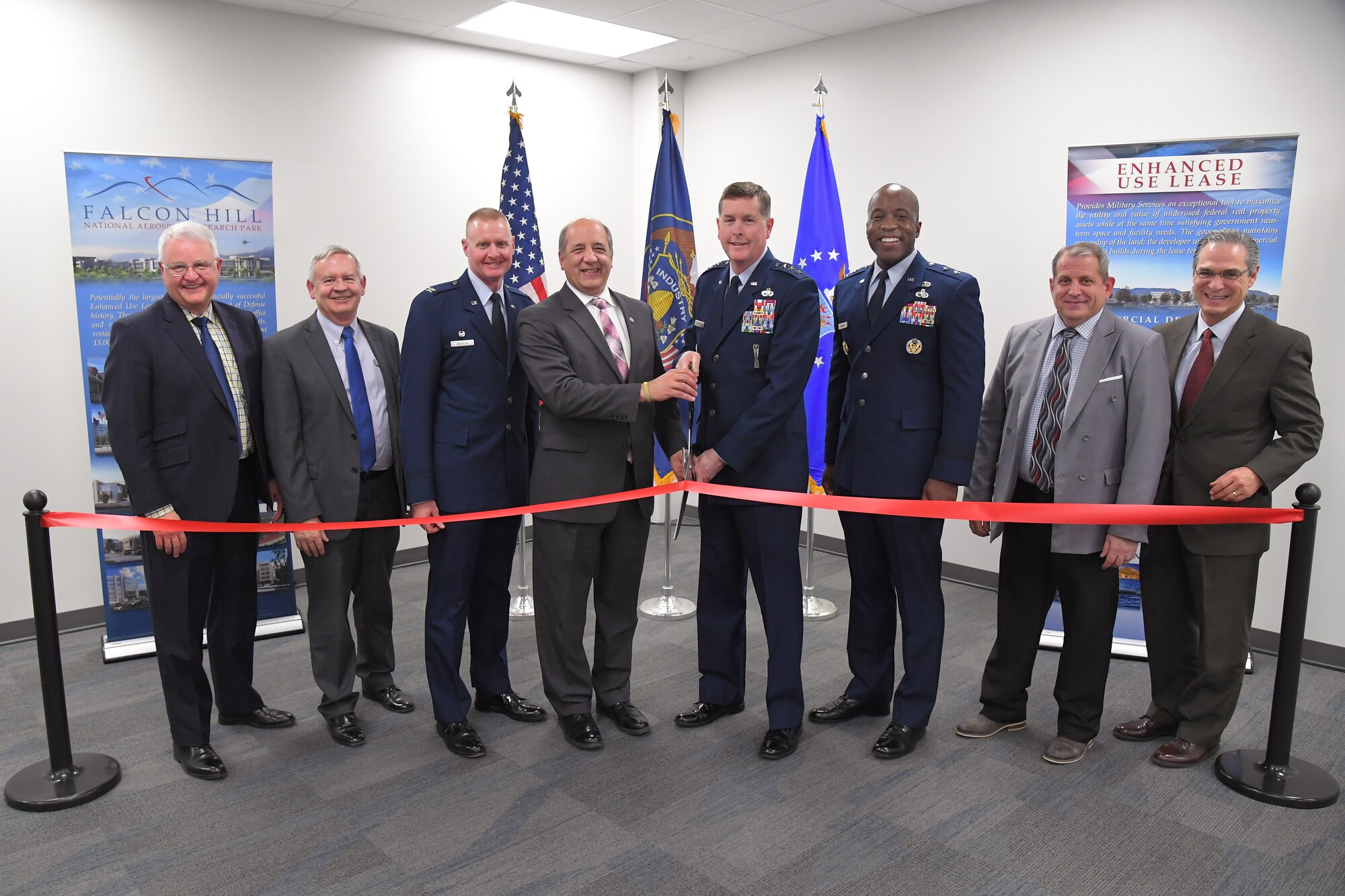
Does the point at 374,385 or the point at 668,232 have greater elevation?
the point at 668,232

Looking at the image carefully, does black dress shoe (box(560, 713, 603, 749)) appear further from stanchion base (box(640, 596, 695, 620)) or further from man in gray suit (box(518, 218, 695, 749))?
stanchion base (box(640, 596, 695, 620))

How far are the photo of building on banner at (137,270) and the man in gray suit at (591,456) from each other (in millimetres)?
1702

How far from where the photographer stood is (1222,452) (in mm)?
3092

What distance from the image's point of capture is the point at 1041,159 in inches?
194

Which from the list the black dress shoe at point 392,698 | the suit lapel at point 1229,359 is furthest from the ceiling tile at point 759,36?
the black dress shoe at point 392,698

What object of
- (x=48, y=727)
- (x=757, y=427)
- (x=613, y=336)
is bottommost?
(x=48, y=727)

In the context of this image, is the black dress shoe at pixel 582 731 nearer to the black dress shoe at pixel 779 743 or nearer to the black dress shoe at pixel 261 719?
the black dress shoe at pixel 779 743

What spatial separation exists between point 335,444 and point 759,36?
385 centimetres

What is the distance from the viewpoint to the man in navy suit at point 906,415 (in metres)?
3.10

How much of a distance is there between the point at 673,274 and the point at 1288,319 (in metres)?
2.86

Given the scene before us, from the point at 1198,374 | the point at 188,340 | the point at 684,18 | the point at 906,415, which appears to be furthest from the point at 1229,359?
the point at 684,18

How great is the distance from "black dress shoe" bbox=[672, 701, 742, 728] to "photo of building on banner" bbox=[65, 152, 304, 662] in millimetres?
2071

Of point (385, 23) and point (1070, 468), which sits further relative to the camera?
point (385, 23)

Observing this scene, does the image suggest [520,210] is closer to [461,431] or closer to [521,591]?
[521,591]
